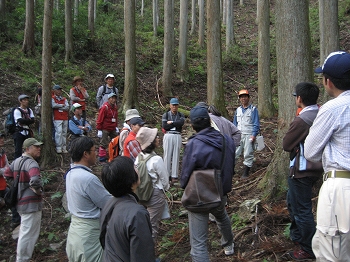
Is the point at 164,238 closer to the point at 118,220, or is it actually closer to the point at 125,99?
the point at 118,220

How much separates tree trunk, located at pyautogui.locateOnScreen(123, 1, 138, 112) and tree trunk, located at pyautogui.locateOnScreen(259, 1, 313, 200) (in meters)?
8.15

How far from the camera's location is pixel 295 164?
3.99 meters

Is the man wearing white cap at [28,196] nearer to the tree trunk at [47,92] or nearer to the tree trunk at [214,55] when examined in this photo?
the tree trunk at [47,92]

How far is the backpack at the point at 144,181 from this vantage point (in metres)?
4.82

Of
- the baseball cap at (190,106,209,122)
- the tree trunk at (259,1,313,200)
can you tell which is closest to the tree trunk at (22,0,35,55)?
the tree trunk at (259,1,313,200)

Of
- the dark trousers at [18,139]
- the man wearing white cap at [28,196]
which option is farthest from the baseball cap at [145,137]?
the dark trousers at [18,139]

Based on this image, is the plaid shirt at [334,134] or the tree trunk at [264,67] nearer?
the plaid shirt at [334,134]

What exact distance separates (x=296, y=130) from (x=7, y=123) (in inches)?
273

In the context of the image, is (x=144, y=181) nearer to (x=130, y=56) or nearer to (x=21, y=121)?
(x=21, y=121)

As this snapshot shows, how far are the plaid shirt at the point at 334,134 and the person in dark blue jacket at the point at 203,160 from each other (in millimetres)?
1557

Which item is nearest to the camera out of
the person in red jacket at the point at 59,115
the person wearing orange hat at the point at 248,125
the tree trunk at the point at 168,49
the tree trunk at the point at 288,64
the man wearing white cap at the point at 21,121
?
the tree trunk at the point at 288,64

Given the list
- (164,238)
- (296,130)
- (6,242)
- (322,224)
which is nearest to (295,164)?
(296,130)

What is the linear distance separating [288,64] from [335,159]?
3.38 meters

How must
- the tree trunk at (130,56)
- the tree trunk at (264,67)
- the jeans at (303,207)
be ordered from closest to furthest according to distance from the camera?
the jeans at (303,207), the tree trunk at (130,56), the tree trunk at (264,67)
